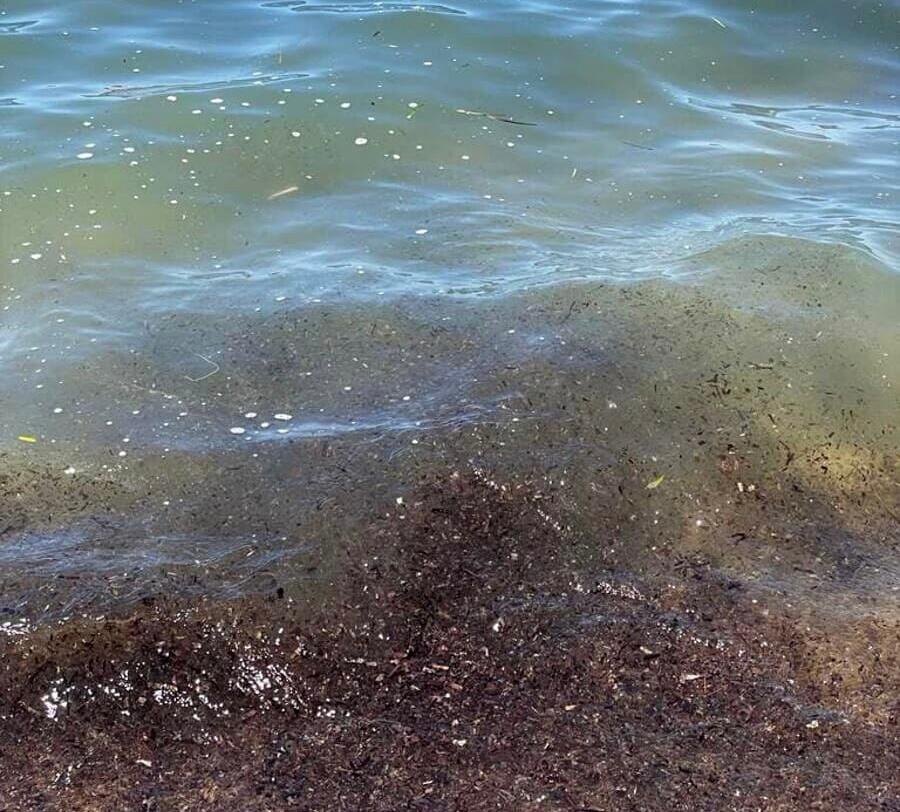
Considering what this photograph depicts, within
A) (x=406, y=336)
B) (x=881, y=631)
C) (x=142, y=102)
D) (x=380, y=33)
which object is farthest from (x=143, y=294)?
(x=380, y=33)

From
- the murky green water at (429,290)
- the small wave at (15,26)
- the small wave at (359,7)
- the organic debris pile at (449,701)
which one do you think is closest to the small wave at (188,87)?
the murky green water at (429,290)

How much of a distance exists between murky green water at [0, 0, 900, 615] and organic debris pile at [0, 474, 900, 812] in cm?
25

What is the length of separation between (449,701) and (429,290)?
293cm

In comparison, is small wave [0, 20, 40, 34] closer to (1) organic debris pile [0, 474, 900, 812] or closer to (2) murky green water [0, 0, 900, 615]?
(2) murky green water [0, 0, 900, 615]

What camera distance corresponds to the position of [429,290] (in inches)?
230

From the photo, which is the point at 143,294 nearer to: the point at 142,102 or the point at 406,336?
the point at 406,336

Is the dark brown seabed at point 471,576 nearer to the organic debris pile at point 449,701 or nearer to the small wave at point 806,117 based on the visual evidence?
the organic debris pile at point 449,701

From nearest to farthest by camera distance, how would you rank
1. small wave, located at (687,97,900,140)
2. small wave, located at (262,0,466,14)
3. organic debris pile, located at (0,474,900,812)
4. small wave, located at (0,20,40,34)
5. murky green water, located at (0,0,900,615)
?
1. organic debris pile, located at (0,474,900,812)
2. murky green water, located at (0,0,900,615)
3. small wave, located at (687,97,900,140)
4. small wave, located at (0,20,40,34)
5. small wave, located at (262,0,466,14)

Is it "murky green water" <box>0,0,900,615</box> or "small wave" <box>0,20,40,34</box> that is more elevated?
"small wave" <box>0,20,40,34</box>

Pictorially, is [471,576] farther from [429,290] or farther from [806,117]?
[806,117]

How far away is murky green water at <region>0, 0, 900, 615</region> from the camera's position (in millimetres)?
4262

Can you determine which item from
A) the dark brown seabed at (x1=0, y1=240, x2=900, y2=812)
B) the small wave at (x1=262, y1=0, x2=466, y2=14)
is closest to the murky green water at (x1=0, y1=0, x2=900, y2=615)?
the dark brown seabed at (x1=0, y1=240, x2=900, y2=812)

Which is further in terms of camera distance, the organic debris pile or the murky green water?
the murky green water

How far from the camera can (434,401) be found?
4844 millimetres
